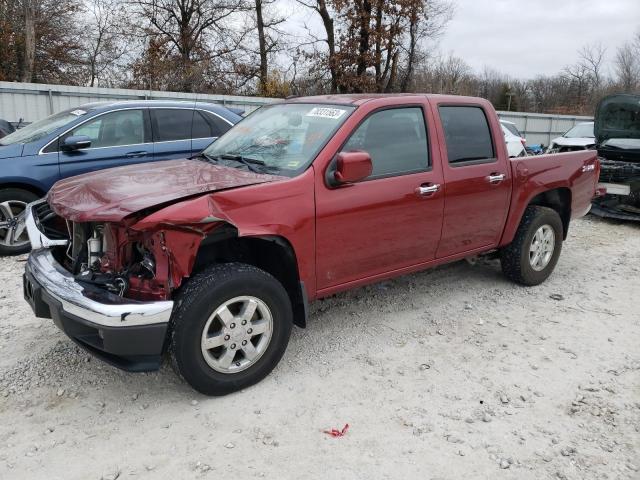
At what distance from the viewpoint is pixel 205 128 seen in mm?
7188

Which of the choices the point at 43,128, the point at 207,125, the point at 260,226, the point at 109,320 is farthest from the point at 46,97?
the point at 109,320

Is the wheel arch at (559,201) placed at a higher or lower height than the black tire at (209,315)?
higher

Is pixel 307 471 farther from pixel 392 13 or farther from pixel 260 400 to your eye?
pixel 392 13

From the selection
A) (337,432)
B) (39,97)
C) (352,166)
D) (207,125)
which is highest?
(39,97)

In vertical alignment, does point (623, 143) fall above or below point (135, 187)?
above

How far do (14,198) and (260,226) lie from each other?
4.13 metres

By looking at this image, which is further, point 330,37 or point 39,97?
point 330,37

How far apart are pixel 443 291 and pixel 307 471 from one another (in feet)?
9.68

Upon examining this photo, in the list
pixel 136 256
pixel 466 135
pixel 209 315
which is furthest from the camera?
pixel 466 135

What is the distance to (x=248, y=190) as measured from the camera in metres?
3.26

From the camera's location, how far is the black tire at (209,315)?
3.06 meters

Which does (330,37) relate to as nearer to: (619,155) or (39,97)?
(39,97)

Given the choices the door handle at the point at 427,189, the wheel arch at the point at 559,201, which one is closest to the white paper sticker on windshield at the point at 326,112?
the door handle at the point at 427,189

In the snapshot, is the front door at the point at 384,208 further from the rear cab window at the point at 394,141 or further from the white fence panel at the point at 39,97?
the white fence panel at the point at 39,97
